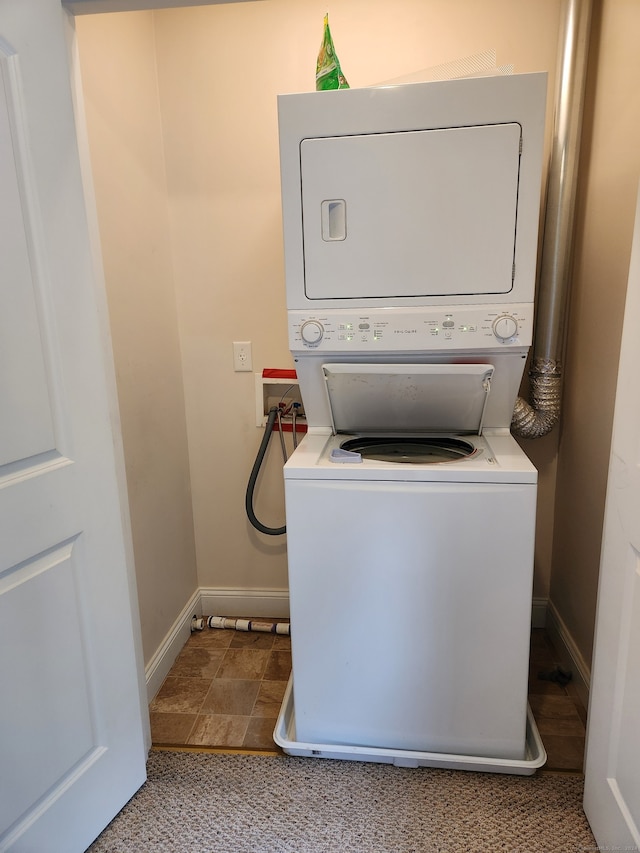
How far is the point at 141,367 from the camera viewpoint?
5.89 feet

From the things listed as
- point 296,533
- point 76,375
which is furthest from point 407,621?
point 76,375

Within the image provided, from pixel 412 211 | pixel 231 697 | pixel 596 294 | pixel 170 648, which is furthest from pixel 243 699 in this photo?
pixel 596 294

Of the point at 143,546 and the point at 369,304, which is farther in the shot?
the point at 143,546

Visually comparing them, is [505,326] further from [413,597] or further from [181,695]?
[181,695]

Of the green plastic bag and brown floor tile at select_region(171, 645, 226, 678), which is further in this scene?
brown floor tile at select_region(171, 645, 226, 678)

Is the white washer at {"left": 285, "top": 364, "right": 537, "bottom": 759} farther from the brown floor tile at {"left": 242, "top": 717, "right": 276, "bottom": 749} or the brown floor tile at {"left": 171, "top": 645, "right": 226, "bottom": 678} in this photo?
the brown floor tile at {"left": 171, "top": 645, "right": 226, "bottom": 678}

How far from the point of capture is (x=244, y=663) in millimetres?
2027

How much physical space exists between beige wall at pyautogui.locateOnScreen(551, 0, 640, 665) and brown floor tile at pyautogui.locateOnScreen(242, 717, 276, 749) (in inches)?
42.5

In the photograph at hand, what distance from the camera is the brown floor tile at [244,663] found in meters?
1.96

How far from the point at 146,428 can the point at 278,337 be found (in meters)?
0.62

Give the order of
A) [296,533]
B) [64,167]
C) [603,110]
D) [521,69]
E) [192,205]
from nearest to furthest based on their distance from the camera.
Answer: [64,167]
[296,533]
[603,110]
[521,69]
[192,205]

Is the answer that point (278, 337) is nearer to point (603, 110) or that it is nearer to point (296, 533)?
point (296, 533)

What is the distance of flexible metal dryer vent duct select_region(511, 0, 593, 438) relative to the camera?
1608 millimetres

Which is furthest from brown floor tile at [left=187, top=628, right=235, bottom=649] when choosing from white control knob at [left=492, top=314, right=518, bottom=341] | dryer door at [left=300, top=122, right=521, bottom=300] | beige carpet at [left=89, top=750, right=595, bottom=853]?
white control knob at [left=492, top=314, right=518, bottom=341]
